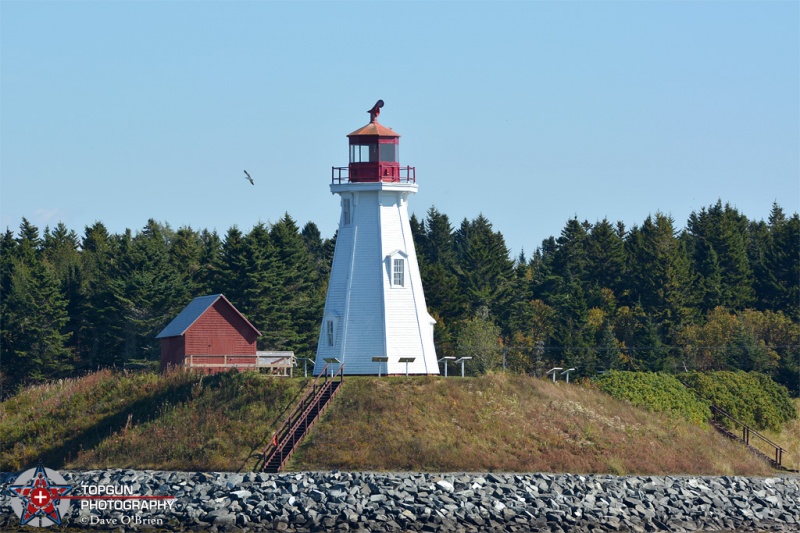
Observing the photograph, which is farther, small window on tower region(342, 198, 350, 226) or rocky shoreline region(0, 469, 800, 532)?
small window on tower region(342, 198, 350, 226)

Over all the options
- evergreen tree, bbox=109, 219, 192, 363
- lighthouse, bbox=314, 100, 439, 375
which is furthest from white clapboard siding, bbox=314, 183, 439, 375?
evergreen tree, bbox=109, 219, 192, 363

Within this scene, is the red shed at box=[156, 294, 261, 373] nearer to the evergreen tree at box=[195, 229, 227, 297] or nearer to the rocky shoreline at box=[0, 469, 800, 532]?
the rocky shoreline at box=[0, 469, 800, 532]

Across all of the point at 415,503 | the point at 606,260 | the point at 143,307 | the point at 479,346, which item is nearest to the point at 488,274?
the point at 606,260

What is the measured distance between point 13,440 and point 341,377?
11968 mm

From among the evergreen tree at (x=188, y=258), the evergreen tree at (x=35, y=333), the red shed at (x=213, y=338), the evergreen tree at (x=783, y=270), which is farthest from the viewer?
the evergreen tree at (x=783, y=270)

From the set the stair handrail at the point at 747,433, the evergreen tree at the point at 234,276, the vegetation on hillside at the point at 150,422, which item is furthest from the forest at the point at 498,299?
the vegetation on hillside at the point at 150,422

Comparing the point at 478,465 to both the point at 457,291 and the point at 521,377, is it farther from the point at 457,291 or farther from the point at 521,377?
the point at 457,291

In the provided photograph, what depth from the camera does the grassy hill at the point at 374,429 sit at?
40284 millimetres

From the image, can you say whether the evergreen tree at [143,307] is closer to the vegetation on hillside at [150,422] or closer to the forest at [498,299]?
the forest at [498,299]

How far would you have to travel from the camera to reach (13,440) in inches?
1751

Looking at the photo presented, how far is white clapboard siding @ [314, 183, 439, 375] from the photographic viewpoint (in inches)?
1806

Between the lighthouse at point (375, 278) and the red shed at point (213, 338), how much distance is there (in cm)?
502

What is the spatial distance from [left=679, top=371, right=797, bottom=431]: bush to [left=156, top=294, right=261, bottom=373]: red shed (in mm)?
18797

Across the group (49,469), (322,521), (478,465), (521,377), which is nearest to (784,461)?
(521,377)
